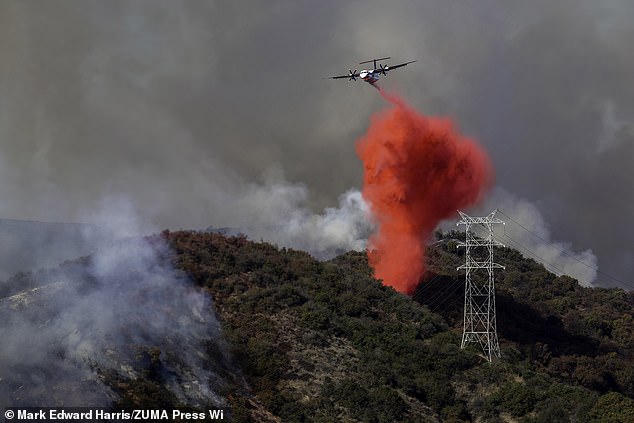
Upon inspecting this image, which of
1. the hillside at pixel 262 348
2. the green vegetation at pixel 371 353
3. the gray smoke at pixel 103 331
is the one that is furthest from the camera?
the green vegetation at pixel 371 353

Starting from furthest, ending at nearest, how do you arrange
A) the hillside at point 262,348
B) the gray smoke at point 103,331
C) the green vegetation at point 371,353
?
the green vegetation at point 371,353
the hillside at point 262,348
the gray smoke at point 103,331

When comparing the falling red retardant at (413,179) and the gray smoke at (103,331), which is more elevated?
the falling red retardant at (413,179)

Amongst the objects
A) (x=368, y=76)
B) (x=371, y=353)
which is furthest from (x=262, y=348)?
(x=368, y=76)

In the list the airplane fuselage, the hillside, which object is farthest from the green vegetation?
the airplane fuselage

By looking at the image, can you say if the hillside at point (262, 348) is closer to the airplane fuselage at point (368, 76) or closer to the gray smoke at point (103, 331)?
the gray smoke at point (103, 331)

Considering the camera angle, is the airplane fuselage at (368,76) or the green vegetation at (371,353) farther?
the airplane fuselage at (368,76)

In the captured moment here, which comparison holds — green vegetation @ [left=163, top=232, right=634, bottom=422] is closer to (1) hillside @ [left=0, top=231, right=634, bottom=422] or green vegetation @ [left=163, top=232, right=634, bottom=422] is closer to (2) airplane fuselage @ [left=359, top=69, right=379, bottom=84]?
(1) hillside @ [left=0, top=231, right=634, bottom=422]

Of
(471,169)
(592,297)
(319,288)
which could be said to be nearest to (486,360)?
(319,288)

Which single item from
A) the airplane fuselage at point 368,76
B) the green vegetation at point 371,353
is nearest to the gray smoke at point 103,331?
the green vegetation at point 371,353

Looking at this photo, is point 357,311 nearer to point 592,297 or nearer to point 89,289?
point 89,289
